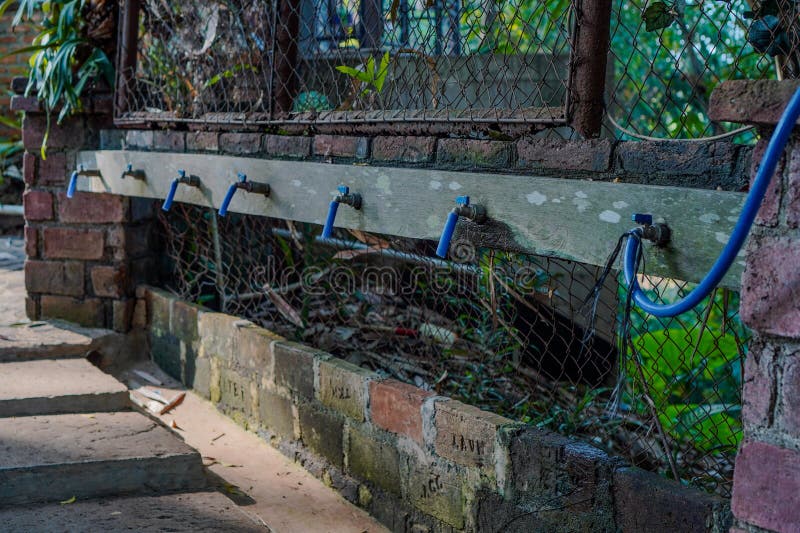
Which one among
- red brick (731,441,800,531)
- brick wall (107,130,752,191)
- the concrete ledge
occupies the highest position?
the concrete ledge

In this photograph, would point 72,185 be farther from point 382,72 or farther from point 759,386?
point 759,386

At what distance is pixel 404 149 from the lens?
240 cm

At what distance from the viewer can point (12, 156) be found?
21.3 ft

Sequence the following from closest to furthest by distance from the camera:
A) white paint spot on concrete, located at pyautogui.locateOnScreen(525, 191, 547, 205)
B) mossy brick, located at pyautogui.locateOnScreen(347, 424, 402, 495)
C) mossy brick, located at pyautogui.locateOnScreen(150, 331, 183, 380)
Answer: white paint spot on concrete, located at pyautogui.locateOnScreen(525, 191, 547, 205)
mossy brick, located at pyautogui.locateOnScreen(347, 424, 402, 495)
mossy brick, located at pyautogui.locateOnScreen(150, 331, 183, 380)

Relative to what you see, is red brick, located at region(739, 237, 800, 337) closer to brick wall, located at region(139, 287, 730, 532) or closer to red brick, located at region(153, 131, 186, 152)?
brick wall, located at region(139, 287, 730, 532)

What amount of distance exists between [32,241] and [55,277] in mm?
195

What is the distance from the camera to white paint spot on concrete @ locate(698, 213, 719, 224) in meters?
1.62

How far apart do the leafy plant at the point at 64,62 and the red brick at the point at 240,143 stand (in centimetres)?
93

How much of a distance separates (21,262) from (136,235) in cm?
160

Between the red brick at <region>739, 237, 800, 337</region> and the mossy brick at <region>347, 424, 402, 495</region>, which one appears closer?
the red brick at <region>739, 237, 800, 337</region>

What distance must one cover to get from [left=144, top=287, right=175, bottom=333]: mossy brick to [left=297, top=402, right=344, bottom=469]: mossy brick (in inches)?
43.6

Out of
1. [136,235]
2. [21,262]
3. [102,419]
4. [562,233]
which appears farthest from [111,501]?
[21,262]

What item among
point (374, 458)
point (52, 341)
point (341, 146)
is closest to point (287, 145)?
point (341, 146)

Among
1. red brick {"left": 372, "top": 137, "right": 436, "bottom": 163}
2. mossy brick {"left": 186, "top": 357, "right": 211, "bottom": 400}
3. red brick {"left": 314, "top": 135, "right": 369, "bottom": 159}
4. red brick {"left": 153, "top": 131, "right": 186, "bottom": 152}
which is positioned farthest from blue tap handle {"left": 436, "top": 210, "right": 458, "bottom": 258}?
mossy brick {"left": 186, "top": 357, "right": 211, "bottom": 400}
